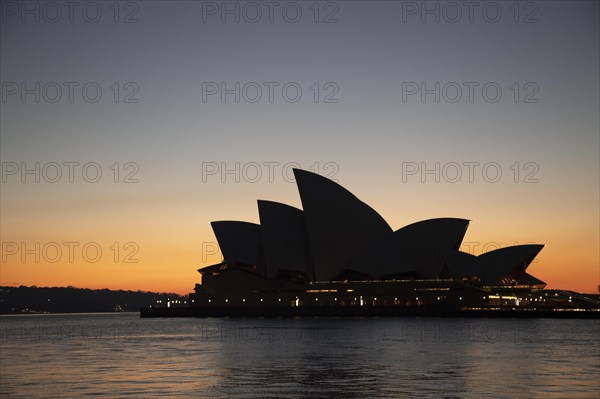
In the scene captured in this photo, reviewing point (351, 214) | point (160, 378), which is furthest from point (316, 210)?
point (160, 378)

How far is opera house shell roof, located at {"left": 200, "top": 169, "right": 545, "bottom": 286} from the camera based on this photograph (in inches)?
3514

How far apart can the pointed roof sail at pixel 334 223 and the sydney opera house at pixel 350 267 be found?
11cm

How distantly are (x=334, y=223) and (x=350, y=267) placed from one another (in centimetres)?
904

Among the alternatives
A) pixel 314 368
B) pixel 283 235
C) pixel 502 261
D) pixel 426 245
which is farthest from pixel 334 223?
pixel 314 368

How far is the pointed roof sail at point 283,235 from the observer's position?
93.3 metres

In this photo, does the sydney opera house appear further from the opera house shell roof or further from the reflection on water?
the reflection on water

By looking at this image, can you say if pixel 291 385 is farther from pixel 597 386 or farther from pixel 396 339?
pixel 396 339

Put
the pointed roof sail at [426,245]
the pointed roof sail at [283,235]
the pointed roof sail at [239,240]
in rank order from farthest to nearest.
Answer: the pointed roof sail at [239,240], the pointed roof sail at [426,245], the pointed roof sail at [283,235]

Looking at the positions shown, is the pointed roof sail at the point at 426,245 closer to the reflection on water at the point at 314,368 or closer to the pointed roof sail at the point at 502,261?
the pointed roof sail at the point at 502,261

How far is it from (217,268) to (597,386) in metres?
86.0

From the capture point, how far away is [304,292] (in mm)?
107125

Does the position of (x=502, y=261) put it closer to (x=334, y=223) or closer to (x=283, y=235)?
(x=334, y=223)

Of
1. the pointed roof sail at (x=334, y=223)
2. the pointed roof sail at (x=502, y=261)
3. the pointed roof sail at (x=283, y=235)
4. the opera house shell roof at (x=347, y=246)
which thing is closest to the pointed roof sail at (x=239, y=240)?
the opera house shell roof at (x=347, y=246)

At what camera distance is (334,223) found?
89.7 meters
